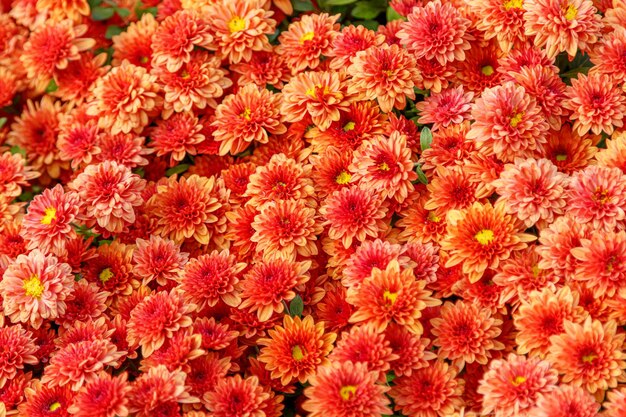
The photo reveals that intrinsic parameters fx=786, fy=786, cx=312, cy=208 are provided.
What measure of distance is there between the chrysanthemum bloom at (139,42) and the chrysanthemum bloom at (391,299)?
4.85ft

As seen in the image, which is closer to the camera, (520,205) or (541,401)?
(541,401)

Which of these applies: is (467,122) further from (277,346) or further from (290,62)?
(277,346)

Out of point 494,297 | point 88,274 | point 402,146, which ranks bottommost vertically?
point 88,274

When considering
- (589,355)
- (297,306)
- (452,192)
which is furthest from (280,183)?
(589,355)

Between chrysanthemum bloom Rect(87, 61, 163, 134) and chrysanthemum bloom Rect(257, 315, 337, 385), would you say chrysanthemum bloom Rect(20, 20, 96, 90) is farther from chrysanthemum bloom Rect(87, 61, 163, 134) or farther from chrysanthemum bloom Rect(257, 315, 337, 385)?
chrysanthemum bloom Rect(257, 315, 337, 385)

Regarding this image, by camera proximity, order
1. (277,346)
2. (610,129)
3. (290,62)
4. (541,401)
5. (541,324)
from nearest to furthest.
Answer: (541,401), (541,324), (277,346), (610,129), (290,62)

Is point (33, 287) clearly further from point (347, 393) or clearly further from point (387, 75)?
point (387, 75)

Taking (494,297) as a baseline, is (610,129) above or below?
above

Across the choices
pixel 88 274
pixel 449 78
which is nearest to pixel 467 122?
pixel 449 78

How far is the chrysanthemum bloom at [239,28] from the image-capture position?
2.95m

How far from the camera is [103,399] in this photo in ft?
7.05

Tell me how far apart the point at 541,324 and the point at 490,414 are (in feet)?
0.95

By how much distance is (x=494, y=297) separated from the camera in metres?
2.33

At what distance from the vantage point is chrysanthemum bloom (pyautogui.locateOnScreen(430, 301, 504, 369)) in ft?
7.39
